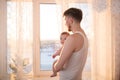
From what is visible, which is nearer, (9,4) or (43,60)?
(9,4)

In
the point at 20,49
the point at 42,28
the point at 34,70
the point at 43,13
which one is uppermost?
the point at 43,13

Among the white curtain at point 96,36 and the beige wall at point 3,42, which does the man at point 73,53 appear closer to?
the white curtain at point 96,36

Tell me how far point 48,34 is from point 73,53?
1197 mm

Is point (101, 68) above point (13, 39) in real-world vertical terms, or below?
below

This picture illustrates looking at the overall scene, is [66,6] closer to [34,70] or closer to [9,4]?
[9,4]

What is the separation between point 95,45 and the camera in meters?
2.54

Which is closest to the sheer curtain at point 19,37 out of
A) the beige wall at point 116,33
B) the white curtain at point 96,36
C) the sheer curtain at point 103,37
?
the white curtain at point 96,36

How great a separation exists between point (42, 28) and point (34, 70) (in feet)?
1.67

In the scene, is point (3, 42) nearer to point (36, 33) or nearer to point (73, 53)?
point (36, 33)

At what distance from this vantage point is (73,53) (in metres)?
1.44

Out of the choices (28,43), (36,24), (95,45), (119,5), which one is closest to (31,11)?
(36,24)

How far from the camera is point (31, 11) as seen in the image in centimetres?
249

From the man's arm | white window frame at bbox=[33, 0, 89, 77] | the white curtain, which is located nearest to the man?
the man's arm

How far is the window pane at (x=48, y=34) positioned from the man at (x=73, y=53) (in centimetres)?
103
